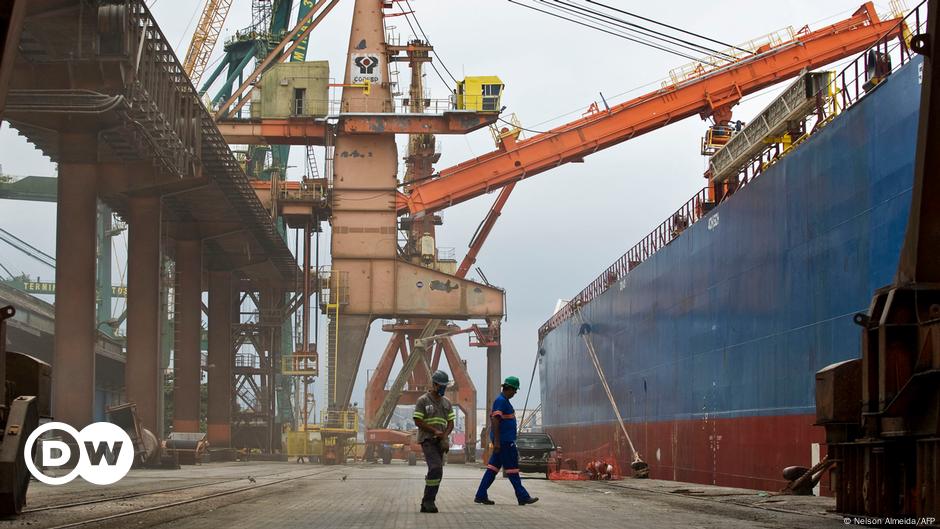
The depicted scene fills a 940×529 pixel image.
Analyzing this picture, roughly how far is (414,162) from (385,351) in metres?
13.0

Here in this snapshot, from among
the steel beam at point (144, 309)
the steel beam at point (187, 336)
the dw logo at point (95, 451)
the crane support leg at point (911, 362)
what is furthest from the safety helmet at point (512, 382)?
the steel beam at point (187, 336)

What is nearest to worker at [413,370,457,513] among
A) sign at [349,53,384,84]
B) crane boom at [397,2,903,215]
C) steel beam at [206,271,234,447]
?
crane boom at [397,2,903,215]

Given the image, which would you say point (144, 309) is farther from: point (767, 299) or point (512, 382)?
point (512, 382)

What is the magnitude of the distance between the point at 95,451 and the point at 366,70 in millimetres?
17885

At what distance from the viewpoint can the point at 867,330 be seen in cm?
961

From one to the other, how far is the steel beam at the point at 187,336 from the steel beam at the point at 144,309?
1137cm

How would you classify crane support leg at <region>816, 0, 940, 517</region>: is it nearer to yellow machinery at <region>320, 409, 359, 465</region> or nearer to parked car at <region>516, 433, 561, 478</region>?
parked car at <region>516, 433, 561, 478</region>

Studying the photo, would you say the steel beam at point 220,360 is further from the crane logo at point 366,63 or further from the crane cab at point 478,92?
the crane cab at point 478,92

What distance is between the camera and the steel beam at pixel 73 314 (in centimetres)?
3388

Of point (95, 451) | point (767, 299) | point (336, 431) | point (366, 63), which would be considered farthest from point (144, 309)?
point (767, 299)

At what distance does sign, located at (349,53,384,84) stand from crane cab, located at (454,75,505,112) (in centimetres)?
320

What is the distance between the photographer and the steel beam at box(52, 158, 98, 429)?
33875 mm

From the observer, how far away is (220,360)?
59094mm

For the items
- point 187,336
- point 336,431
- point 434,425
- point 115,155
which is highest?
point 115,155
